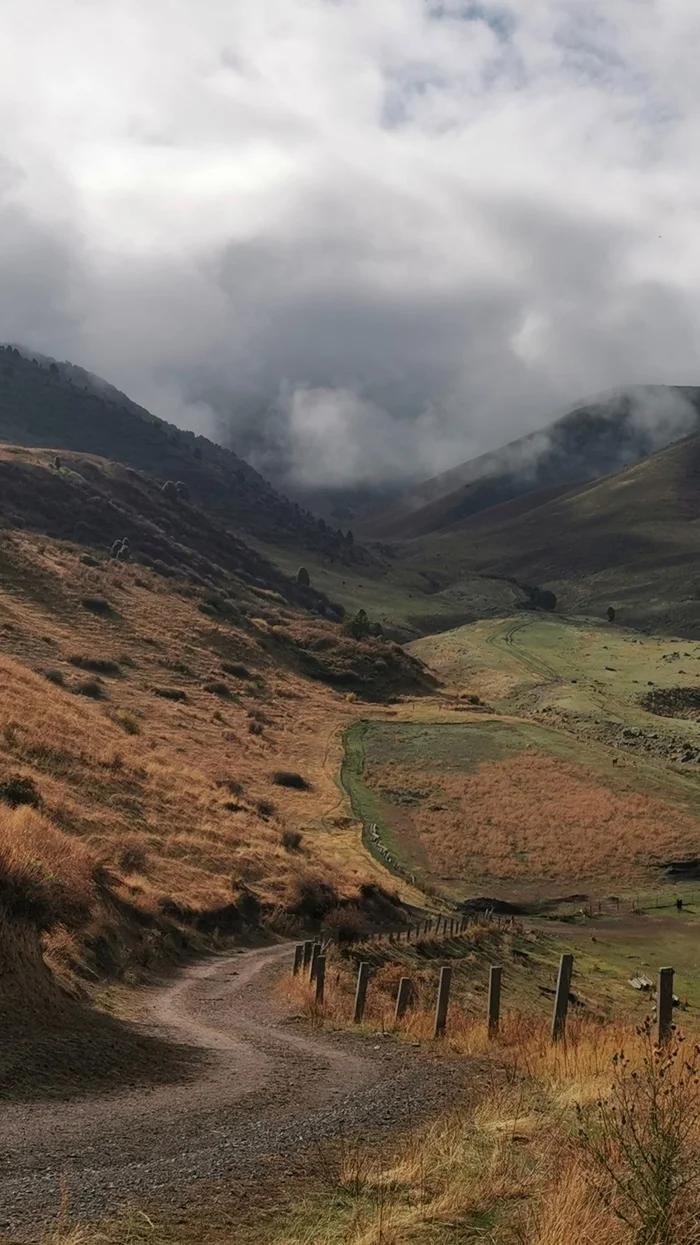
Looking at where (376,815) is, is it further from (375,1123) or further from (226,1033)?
(375,1123)

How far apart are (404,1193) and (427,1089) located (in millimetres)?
4709

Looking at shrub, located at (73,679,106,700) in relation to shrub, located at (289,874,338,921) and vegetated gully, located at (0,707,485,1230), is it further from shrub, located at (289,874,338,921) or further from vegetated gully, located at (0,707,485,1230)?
vegetated gully, located at (0,707,485,1230)

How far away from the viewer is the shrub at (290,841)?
41719 mm

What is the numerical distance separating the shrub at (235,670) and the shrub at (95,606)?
13.9m

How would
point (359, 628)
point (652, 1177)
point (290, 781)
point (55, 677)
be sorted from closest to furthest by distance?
1. point (652, 1177)
2. point (290, 781)
3. point (55, 677)
4. point (359, 628)

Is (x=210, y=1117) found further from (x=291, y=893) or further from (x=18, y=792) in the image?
(x=291, y=893)

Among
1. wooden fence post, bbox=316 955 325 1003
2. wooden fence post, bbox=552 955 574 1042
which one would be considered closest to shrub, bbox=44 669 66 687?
wooden fence post, bbox=316 955 325 1003

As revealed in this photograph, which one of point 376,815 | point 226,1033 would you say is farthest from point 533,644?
point 226,1033

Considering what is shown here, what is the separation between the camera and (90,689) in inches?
2413

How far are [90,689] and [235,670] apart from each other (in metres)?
23.9

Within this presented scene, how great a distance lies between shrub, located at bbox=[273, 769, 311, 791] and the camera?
5789cm

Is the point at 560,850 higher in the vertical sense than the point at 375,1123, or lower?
lower

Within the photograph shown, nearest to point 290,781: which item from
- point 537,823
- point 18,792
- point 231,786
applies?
point 231,786

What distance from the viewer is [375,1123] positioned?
9203 mm
